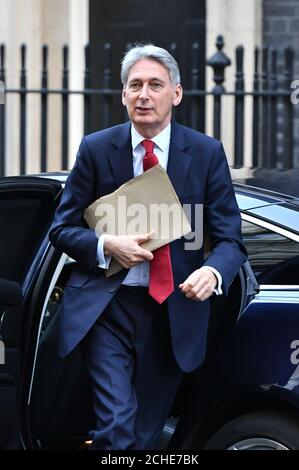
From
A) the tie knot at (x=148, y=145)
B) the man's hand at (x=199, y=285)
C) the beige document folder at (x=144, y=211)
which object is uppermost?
the tie knot at (x=148, y=145)

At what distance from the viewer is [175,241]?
4.36 meters

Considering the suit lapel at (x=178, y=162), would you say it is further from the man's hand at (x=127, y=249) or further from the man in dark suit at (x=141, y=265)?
the man's hand at (x=127, y=249)

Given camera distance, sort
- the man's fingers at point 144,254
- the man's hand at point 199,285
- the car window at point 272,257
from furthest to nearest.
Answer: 1. the car window at point 272,257
2. the man's fingers at point 144,254
3. the man's hand at point 199,285

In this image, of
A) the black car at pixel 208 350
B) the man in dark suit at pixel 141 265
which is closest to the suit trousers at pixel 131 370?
the man in dark suit at pixel 141 265

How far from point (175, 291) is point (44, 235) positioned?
741 mm

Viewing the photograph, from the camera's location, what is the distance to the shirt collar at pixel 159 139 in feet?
14.4

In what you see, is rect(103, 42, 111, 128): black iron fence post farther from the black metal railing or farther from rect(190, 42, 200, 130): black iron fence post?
rect(190, 42, 200, 130): black iron fence post

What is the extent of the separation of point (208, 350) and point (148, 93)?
0.90 meters

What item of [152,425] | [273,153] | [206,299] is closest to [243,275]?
[206,299]

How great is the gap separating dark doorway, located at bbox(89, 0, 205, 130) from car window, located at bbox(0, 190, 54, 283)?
702 cm

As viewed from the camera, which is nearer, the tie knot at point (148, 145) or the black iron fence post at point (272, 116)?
the tie knot at point (148, 145)

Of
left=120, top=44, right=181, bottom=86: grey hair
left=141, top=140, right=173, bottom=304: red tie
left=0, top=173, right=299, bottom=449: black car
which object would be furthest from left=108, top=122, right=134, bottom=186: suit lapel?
left=0, top=173, right=299, bottom=449: black car

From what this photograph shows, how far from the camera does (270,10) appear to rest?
11.5 meters

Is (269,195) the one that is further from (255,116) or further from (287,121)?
(287,121)
